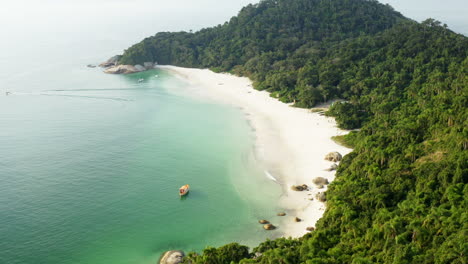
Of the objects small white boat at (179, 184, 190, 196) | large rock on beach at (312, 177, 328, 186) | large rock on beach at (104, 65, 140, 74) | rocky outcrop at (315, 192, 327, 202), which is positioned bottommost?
small white boat at (179, 184, 190, 196)

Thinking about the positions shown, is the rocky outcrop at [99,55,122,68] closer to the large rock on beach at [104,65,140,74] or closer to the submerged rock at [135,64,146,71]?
the large rock on beach at [104,65,140,74]

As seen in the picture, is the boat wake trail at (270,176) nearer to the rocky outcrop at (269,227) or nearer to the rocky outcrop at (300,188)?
the rocky outcrop at (300,188)

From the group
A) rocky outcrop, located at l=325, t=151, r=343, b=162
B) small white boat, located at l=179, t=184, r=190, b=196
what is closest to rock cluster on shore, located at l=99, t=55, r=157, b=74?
small white boat, located at l=179, t=184, r=190, b=196

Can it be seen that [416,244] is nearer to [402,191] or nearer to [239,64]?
[402,191]

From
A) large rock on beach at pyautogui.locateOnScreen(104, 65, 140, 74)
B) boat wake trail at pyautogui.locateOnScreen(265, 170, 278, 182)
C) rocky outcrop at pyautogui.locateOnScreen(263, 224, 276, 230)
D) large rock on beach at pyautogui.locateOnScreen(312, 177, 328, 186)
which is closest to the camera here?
rocky outcrop at pyautogui.locateOnScreen(263, 224, 276, 230)

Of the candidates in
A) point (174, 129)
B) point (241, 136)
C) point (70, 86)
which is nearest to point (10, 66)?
point (70, 86)

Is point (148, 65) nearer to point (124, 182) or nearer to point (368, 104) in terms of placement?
point (368, 104)
